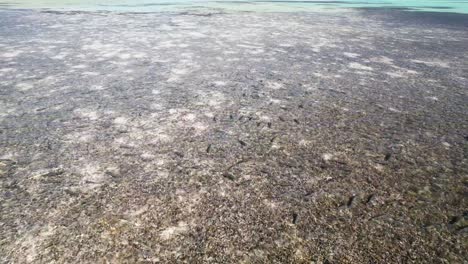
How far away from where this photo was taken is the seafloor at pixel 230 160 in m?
1.97

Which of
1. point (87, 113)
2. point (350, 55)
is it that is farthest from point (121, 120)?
point (350, 55)

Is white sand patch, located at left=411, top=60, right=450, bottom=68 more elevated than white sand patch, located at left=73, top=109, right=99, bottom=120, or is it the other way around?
Answer: white sand patch, located at left=411, top=60, right=450, bottom=68

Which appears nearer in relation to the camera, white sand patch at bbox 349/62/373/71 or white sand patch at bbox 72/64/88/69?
white sand patch at bbox 72/64/88/69

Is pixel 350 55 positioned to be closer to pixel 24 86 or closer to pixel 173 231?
pixel 24 86

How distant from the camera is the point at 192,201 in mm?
2332

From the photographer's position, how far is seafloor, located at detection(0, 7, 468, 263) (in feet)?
6.46

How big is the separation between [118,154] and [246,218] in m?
1.30

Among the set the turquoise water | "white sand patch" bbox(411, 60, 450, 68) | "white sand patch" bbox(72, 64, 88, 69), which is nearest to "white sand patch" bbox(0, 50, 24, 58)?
"white sand patch" bbox(72, 64, 88, 69)

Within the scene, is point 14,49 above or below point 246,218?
above

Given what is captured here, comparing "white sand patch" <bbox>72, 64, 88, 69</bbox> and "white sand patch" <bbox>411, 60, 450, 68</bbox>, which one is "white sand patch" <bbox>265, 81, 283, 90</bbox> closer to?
"white sand patch" <bbox>72, 64, 88, 69</bbox>

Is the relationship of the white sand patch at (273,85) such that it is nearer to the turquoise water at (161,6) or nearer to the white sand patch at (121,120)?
the white sand patch at (121,120)

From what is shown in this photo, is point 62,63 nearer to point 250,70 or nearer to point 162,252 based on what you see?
point 250,70

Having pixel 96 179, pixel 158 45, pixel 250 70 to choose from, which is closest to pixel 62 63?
pixel 158 45

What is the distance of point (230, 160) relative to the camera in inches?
114
